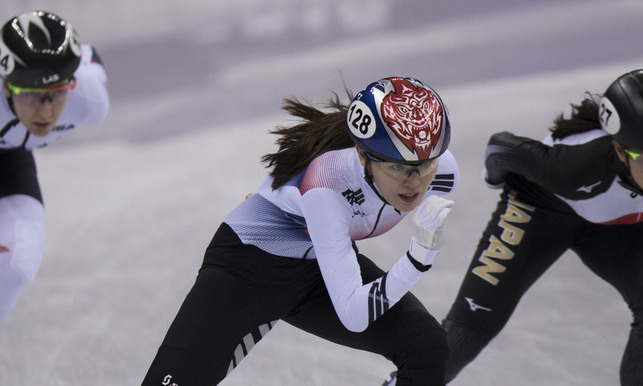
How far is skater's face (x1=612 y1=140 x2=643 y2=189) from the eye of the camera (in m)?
3.12

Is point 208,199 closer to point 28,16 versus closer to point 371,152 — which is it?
point 28,16

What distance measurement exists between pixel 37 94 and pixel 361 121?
1.80m

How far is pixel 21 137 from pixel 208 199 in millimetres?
1440

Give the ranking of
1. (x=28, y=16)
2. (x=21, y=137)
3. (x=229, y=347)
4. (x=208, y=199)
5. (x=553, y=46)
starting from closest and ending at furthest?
(x=229, y=347), (x=28, y=16), (x=21, y=137), (x=208, y=199), (x=553, y=46)

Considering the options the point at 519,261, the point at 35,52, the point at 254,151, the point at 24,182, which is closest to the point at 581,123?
the point at 519,261

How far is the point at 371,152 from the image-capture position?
9.29 ft

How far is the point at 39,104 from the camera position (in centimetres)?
402

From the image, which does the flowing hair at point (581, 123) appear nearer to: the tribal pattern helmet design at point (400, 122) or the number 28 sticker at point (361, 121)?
the tribal pattern helmet design at point (400, 122)

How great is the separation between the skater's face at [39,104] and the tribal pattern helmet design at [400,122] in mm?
1729

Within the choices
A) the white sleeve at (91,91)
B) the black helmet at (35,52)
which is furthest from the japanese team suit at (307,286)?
the white sleeve at (91,91)

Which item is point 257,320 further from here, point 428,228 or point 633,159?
point 633,159

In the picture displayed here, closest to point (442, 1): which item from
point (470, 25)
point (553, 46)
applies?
point (470, 25)

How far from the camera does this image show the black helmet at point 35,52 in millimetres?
3900

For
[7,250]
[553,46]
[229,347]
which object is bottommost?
[7,250]
